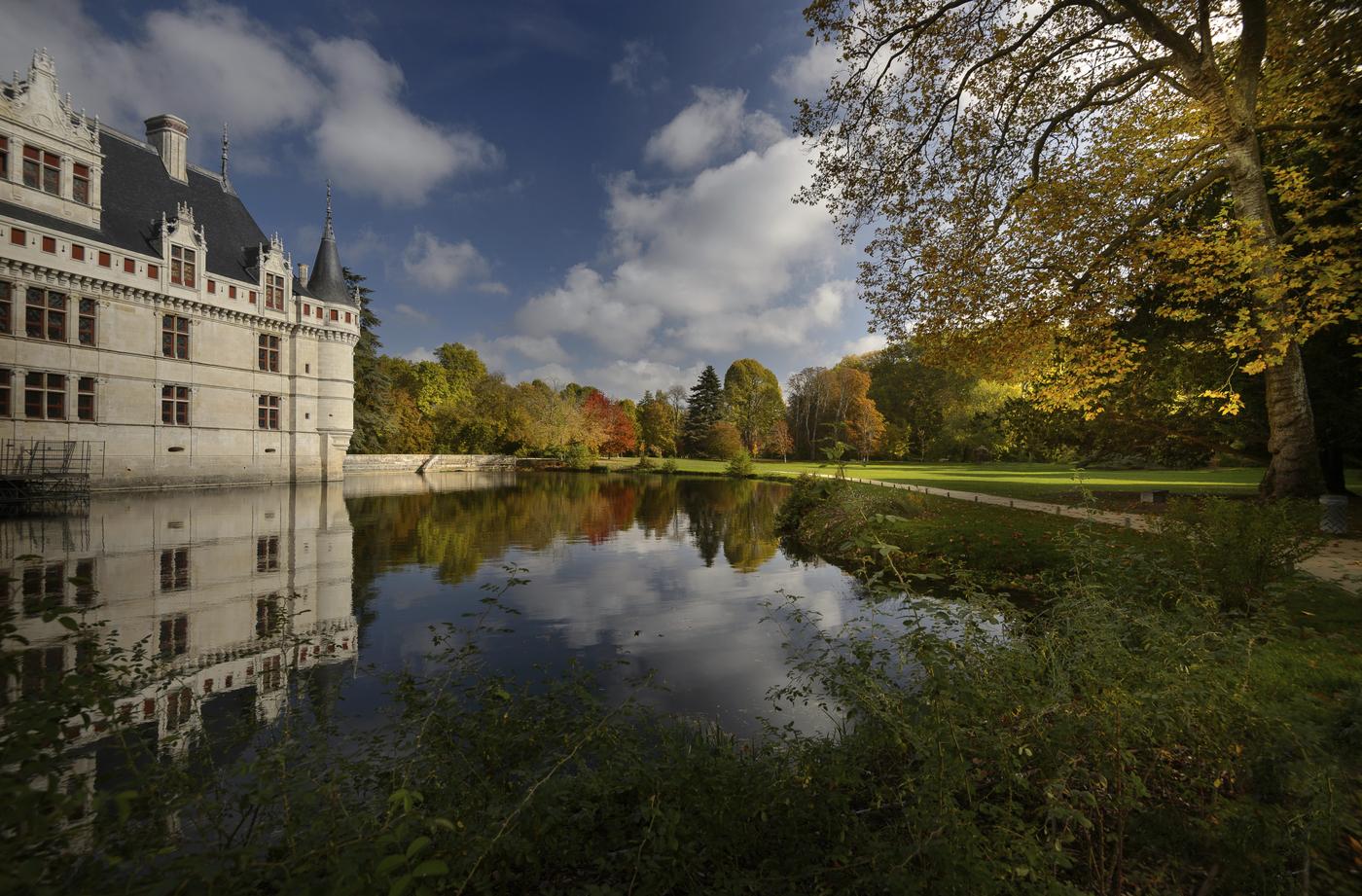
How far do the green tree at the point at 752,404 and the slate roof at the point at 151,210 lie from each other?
4368cm

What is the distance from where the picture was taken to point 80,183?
2345cm

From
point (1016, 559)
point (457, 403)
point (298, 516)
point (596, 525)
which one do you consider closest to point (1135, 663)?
point (1016, 559)

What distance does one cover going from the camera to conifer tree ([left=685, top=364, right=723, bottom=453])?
6469 centimetres

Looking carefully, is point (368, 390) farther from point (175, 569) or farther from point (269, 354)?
point (175, 569)

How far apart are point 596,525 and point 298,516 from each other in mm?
9594

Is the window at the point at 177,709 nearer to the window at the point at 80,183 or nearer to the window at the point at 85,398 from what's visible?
the window at the point at 85,398

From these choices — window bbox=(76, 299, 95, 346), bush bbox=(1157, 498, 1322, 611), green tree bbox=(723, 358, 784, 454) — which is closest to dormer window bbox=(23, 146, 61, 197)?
window bbox=(76, 299, 95, 346)

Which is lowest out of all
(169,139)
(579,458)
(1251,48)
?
(579,458)

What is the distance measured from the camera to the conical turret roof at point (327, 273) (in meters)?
33.0

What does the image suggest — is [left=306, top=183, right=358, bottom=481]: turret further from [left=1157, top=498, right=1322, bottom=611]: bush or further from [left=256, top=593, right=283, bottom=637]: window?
[left=1157, top=498, right=1322, bottom=611]: bush

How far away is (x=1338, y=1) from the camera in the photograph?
22.7ft

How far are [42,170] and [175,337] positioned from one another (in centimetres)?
729

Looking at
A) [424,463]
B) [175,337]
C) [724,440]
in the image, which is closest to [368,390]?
[424,463]

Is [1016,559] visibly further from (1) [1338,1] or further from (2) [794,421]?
Answer: (2) [794,421]
